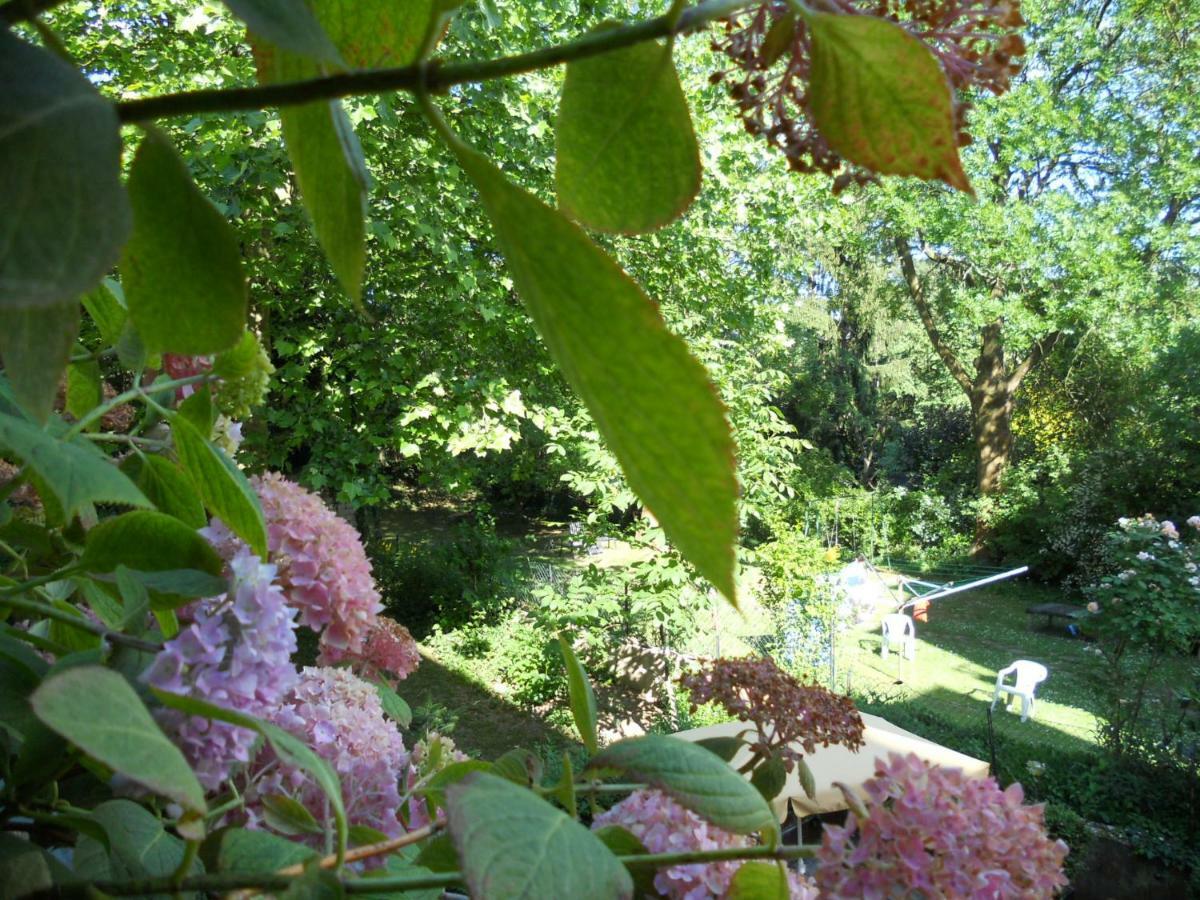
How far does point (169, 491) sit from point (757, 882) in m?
0.28

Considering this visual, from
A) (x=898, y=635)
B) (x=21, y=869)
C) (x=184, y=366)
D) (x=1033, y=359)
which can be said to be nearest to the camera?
(x=21, y=869)

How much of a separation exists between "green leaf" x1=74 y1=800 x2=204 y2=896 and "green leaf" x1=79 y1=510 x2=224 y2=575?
76 millimetres

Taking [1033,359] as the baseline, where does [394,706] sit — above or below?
below

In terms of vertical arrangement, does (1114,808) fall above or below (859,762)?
below

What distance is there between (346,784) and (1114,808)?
465 centimetres

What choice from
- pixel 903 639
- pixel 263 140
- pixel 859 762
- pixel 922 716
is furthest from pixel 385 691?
pixel 903 639

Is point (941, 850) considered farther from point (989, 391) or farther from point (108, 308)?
point (989, 391)

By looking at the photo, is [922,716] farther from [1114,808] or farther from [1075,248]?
[1075,248]

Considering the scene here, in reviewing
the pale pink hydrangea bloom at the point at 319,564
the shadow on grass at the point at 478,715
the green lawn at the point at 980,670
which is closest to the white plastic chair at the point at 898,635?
the green lawn at the point at 980,670

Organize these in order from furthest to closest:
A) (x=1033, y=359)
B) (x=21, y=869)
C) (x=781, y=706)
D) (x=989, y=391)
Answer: (x=989, y=391) < (x=1033, y=359) < (x=781, y=706) < (x=21, y=869)

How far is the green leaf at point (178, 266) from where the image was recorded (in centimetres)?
16

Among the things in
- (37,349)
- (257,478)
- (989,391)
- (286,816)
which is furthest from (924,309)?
(37,349)

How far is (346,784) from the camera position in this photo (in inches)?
14.6

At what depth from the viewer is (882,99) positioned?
142mm
